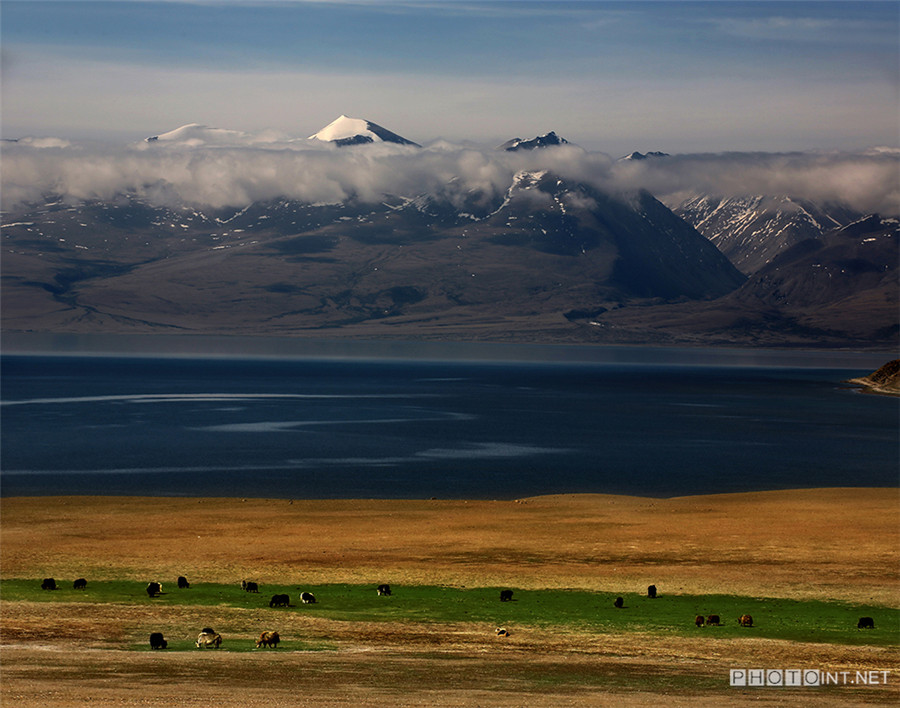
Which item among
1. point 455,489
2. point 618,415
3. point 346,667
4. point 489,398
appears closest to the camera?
point 346,667

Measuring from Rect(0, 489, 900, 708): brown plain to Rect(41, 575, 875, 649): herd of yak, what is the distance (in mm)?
756

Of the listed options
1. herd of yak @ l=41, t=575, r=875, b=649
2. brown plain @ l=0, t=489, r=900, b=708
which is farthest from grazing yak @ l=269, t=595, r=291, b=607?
brown plain @ l=0, t=489, r=900, b=708

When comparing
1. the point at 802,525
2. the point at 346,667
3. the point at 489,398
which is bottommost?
the point at 489,398

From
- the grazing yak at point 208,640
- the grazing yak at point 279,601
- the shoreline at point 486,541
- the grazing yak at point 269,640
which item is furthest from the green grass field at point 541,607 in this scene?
the grazing yak at point 208,640

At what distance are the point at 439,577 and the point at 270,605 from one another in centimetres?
931

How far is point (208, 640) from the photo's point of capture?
3111cm

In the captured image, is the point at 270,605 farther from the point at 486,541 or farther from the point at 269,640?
the point at 486,541

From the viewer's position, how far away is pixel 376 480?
294ft

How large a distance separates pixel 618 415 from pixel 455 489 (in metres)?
83.0

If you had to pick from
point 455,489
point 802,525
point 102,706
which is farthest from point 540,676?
point 455,489

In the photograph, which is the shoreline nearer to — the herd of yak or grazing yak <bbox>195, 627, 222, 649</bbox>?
the herd of yak

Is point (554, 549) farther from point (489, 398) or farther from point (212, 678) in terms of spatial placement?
point (489, 398)

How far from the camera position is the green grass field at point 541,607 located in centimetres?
3538

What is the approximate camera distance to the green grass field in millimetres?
35375
